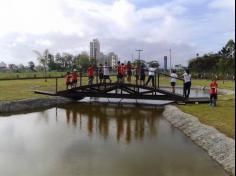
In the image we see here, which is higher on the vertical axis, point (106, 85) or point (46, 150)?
point (106, 85)

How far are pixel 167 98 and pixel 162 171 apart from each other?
15.6 m

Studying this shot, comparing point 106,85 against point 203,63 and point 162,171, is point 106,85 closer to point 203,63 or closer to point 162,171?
point 162,171

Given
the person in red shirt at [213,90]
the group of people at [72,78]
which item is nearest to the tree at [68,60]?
the group of people at [72,78]

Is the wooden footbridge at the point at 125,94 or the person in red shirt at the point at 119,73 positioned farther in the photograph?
the person in red shirt at the point at 119,73

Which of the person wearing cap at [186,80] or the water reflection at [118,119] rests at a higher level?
the person wearing cap at [186,80]

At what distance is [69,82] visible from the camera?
3158cm

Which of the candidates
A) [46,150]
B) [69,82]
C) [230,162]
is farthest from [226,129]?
[69,82]

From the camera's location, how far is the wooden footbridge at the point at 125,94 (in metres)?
26.4

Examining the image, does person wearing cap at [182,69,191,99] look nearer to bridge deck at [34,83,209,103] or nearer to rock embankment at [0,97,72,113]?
bridge deck at [34,83,209,103]

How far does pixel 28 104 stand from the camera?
1050 inches

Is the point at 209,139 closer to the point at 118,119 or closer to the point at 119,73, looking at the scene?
the point at 118,119

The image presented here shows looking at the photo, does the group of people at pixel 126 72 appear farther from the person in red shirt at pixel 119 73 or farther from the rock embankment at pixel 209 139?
the rock embankment at pixel 209 139

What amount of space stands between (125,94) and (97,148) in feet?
46.4

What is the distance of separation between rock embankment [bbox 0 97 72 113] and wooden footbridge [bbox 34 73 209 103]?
1280 millimetres
